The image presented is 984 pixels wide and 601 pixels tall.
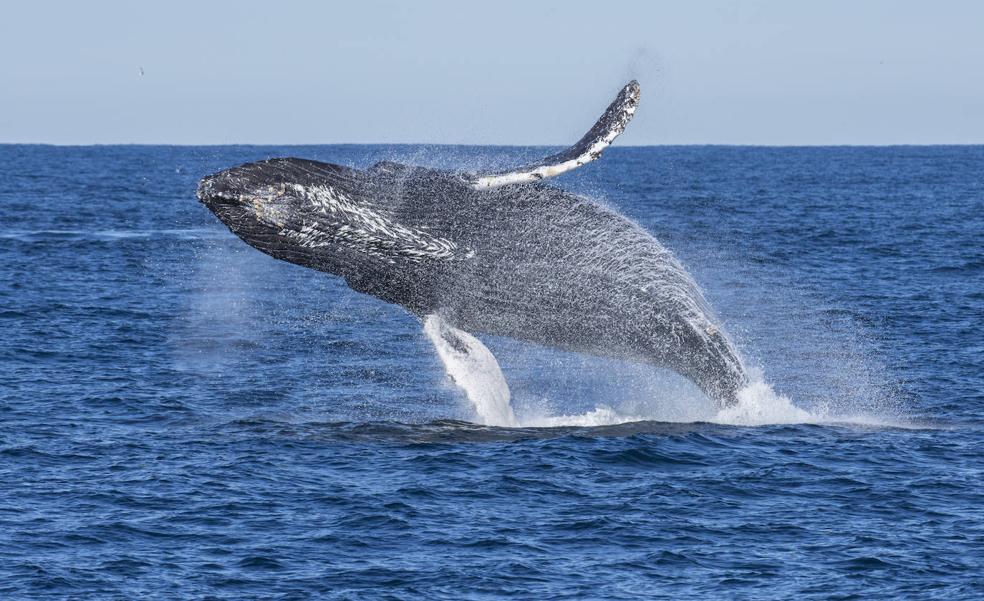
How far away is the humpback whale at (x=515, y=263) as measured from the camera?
55.9 feet

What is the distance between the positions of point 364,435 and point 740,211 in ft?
186

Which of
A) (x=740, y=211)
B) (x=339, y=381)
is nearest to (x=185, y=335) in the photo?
(x=339, y=381)

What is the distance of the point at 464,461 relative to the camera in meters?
17.9

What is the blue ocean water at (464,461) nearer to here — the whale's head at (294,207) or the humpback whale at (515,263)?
the humpback whale at (515,263)

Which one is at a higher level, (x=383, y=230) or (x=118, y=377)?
(x=383, y=230)

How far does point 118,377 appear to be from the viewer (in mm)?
24547

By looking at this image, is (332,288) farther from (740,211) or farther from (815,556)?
(740,211)

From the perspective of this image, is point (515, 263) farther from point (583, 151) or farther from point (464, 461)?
point (464, 461)

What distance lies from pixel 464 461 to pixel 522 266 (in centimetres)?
262

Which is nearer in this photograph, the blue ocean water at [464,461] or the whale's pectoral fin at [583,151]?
the blue ocean water at [464,461]

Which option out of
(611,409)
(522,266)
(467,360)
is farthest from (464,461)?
(611,409)

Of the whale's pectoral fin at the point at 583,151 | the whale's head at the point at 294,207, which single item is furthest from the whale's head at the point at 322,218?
the whale's pectoral fin at the point at 583,151

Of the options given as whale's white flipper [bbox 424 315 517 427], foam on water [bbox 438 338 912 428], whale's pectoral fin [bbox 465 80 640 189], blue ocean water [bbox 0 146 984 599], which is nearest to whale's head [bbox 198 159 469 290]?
whale's white flipper [bbox 424 315 517 427]

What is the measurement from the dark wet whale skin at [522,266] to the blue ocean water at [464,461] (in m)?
1.42
